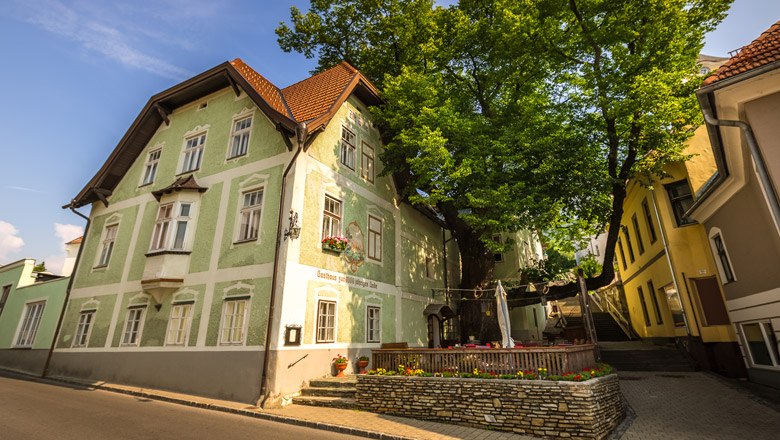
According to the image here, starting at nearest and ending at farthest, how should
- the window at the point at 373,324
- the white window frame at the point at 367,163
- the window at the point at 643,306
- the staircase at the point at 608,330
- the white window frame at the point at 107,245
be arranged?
the window at the point at 373,324
the white window frame at the point at 367,163
the white window frame at the point at 107,245
the window at the point at 643,306
the staircase at the point at 608,330

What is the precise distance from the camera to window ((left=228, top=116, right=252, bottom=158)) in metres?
14.4

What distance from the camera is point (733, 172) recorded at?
34.3 ft

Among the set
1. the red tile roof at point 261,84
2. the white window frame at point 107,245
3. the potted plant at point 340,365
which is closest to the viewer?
the potted plant at point 340,365

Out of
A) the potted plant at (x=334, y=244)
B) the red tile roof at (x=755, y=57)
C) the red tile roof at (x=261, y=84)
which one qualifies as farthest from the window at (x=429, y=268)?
the red tile roof at (x=755, y=57)

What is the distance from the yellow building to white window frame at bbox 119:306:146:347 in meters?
21.2

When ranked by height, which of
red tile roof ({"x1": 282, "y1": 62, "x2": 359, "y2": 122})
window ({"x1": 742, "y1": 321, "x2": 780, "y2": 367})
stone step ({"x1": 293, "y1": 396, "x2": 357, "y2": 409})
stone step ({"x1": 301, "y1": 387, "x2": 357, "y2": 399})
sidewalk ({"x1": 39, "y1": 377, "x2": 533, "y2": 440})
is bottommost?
sidewalk ({"x1": 39, "y1": 377, "x2": 533, "y2": 440})

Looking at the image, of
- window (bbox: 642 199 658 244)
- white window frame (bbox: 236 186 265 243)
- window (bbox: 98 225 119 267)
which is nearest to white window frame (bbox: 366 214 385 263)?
white window frame (bbox: 236 186 265 243)

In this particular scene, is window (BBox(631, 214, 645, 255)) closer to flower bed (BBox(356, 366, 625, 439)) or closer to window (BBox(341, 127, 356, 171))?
flower bed (BBox(356, 366, 625, 439))

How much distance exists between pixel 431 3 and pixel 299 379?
19.0 metres

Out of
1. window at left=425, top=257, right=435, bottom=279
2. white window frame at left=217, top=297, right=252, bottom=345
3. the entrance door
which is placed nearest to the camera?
white window frame at left=217, top=297, right=252, bottom=345

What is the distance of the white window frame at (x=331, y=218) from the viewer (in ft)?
43.9

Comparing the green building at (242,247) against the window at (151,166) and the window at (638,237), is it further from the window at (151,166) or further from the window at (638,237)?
the window at (638,237)

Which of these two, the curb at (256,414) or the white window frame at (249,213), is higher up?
the white window frame at (249,213)

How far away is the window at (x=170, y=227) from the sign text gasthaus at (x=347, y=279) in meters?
5.82
